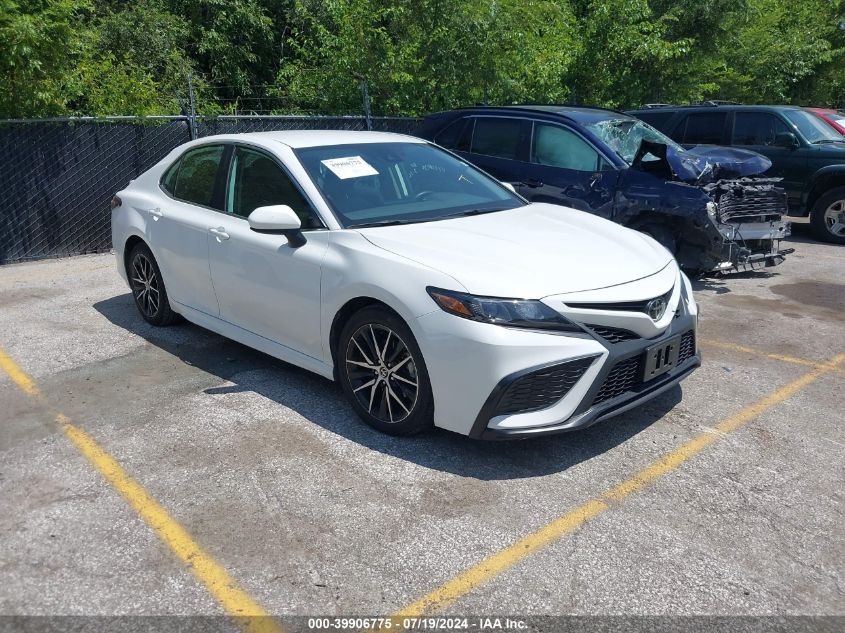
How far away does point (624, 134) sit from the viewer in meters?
7.81

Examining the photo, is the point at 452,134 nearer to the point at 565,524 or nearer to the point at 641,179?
the point at 641,179

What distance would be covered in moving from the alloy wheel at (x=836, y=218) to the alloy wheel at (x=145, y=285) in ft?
28.7

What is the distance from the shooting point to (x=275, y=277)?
15.1 ft

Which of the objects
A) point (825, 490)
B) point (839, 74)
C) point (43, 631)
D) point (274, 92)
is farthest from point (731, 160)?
point (839, 74)

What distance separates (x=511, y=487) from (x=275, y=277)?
1.92 m

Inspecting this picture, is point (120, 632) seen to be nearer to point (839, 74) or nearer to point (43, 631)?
point (43, 631)

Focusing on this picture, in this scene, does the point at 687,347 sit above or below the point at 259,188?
below

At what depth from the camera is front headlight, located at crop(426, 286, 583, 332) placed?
3639 millimetres

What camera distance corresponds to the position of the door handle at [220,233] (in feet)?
16.3

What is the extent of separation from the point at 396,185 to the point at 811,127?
8223 mm

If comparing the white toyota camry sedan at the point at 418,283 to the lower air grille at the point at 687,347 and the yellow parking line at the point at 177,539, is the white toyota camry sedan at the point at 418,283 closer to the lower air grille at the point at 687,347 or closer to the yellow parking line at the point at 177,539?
the lower air grille at the point at 687,347

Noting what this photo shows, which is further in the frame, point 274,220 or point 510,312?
point 274,220

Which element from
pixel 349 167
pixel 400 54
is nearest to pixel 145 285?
pixel 349 167

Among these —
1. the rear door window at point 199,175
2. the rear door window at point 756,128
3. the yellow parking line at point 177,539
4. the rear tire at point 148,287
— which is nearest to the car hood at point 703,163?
the rear door window at point 756,128
